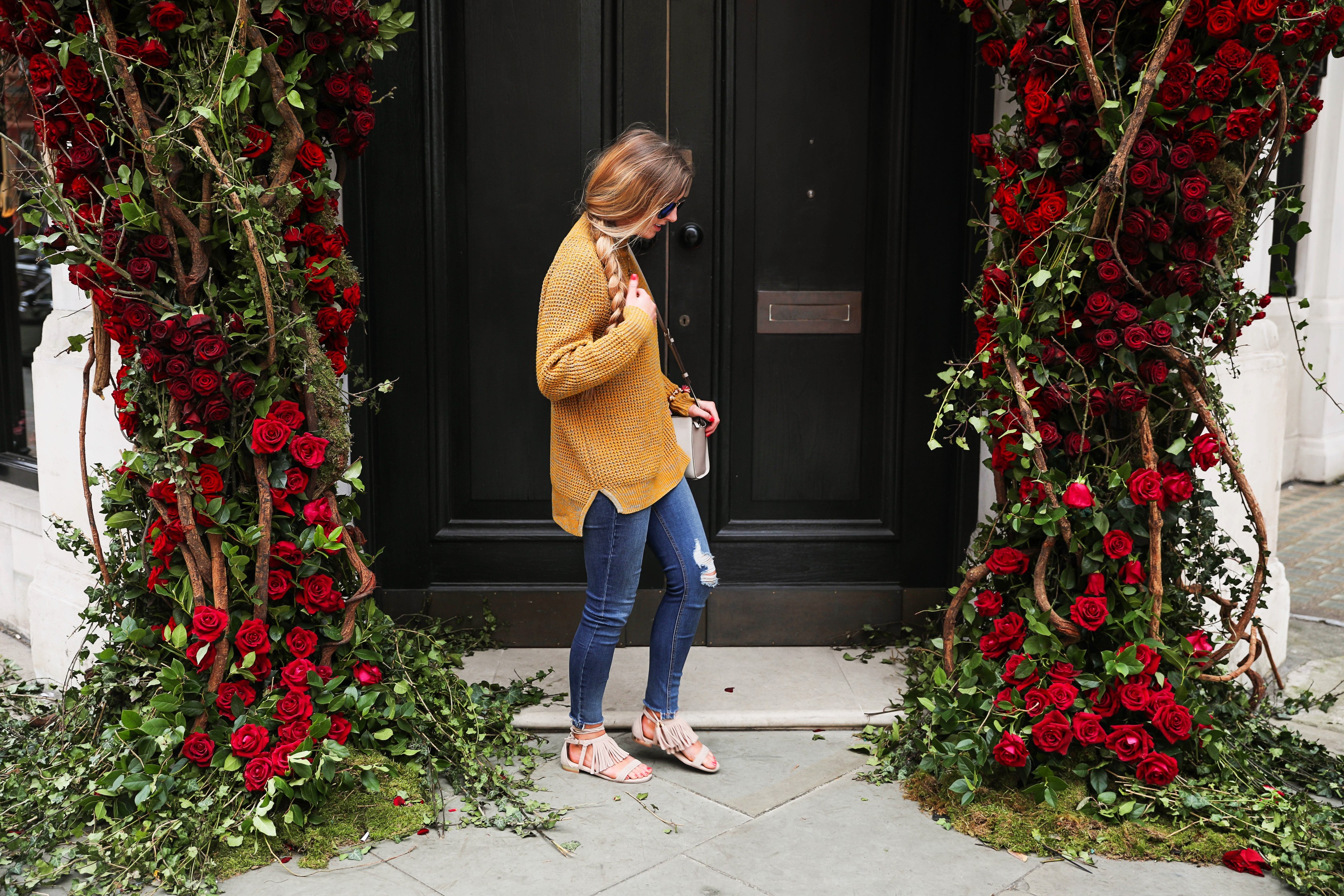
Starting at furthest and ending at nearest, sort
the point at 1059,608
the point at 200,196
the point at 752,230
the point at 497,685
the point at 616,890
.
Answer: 1. the point at 752,230
2. the point at 497,685
3. the point at 1059,608
4. the point at 200,196
5. the point at 616,890

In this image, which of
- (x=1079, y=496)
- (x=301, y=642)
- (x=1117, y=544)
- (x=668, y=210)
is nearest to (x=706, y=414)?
(x=668, y=210)

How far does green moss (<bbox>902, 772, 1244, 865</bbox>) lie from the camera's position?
2.86 m

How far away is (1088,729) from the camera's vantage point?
9.77 feet

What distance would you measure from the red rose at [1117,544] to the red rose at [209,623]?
7.54 feet

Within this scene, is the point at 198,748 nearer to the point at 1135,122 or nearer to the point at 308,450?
the point at 308,450

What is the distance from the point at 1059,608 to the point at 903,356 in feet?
4.68

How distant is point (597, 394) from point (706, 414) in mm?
387

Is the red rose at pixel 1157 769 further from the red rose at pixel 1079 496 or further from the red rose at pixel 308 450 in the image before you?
the red rose at pixel 308 450

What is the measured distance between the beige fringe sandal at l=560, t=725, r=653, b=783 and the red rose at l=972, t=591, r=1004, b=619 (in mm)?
1067

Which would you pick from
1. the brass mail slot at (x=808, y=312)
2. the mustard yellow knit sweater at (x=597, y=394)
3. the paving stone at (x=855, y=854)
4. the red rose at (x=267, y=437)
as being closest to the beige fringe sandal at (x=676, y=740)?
the paving stone at (x=855, y=854)

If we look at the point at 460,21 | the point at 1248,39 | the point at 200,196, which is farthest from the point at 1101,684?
the point at 460,21

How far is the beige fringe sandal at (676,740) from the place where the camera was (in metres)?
3.35

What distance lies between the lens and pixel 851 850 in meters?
2.91

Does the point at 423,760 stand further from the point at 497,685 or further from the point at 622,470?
the point at 622,470
